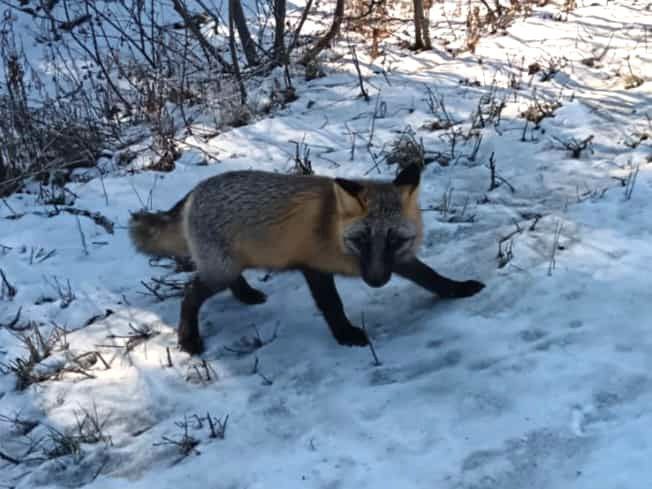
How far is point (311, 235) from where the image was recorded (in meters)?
4.53

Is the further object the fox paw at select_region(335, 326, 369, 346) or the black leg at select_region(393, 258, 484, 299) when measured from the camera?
the black leg at select_region(393, 258, 484, 299)

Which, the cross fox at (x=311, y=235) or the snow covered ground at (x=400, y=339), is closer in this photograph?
the snow covered ground at (x=400, y=339)

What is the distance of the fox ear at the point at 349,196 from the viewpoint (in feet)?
13.6

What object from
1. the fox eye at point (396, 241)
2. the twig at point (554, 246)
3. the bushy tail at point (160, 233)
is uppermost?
the fox eye at point (396, 241)

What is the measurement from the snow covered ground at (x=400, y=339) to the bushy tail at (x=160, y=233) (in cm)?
39

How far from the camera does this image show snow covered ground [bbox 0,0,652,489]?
10.7 feet

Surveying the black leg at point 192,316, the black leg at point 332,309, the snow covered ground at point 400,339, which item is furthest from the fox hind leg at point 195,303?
the black leg at point 332,309

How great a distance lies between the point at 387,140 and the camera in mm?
6988

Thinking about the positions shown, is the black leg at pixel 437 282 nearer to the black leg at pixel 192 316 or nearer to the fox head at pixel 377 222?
the fox head at pixel 377 222

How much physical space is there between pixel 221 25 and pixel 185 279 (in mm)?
8257

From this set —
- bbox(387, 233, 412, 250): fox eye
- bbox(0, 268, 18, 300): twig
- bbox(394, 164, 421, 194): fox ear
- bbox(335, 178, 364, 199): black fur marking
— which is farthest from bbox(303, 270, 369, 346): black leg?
bbox(0, 268, 18, 300): twig

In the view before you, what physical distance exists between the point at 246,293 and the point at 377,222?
1.37 m

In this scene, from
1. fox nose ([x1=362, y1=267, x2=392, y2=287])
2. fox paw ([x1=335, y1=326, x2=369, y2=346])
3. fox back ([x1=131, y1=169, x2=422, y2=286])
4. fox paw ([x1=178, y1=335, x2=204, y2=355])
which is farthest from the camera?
fox paw ([x1=178, y1=335, x2=204, y2=355])

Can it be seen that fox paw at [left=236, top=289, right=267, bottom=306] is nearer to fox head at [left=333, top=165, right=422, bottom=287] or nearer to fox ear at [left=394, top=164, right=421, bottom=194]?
fox head at [left=333, top=165, right=422, bottom=287]
